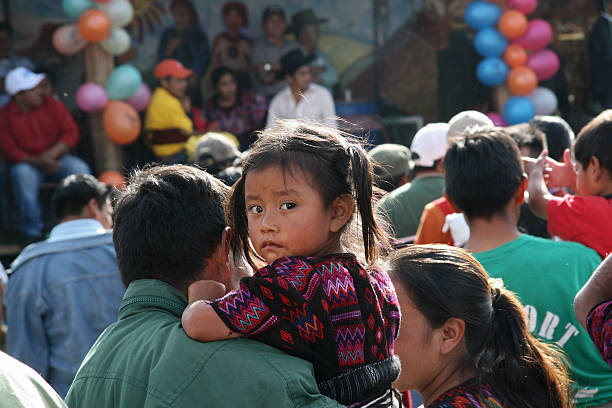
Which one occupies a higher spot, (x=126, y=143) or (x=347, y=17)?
(x=347, y=17)

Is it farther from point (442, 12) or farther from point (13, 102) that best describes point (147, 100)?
point (442, 12)

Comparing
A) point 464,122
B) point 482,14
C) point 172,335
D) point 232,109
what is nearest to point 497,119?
point 482,14

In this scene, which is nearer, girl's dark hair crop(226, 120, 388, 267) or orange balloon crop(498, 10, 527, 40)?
girl's dark hair crop(226, 120, 388, 267)

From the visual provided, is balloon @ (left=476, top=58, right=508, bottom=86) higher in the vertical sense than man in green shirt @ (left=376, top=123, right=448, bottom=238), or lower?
higher

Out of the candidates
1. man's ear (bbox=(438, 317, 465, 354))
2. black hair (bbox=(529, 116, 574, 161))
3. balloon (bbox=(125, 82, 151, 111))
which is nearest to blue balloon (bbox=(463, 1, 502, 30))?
balloon (bbox=(125, 82, 151, 111))

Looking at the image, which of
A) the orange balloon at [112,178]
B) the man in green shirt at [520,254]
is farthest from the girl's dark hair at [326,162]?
the orange balloon at [112,178]

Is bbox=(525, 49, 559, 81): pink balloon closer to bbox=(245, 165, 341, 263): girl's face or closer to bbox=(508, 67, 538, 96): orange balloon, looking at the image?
bbox=(508, 67, 538, 96): orange balloon

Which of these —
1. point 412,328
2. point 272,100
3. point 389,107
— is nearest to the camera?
point 412,328

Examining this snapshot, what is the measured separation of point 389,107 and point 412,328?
8.08m

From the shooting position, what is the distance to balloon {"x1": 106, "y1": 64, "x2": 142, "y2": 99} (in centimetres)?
784

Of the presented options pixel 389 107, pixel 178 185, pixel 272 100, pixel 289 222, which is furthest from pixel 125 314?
pixel 389 107

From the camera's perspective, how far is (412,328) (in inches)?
75.0

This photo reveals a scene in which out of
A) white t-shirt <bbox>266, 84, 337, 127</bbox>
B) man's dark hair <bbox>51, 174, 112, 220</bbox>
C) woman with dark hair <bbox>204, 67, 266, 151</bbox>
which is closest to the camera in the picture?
man's dark hair <bbox>51, 174, 112, 220</bbox>

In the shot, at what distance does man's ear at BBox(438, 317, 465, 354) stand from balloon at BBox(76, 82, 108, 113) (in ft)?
21.8
